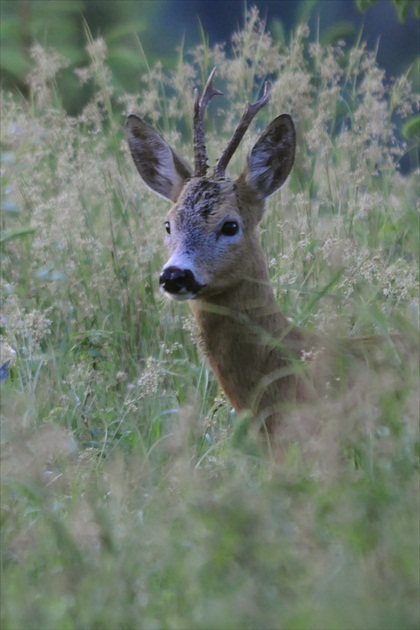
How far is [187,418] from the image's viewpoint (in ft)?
10.2

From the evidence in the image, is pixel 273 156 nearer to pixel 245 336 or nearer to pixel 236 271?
pixel 236 271

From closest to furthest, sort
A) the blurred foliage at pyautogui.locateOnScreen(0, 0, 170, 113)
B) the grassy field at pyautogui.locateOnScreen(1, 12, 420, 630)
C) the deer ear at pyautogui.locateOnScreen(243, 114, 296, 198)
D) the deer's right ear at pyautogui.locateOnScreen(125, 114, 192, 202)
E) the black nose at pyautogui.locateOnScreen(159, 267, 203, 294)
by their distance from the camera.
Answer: the grassy field at pyautogui.locateOnScreen(1, 12, 420, 630)
the black nose at pyautogui.locateOnScreen(159, 267, 203, 294)
the deer ear at pyautogui.locateOnScreen(243, 114, 296, 198)
the deer's right ear at pyautogui.locateOnScreen(125, 114, 192, 202)
the blurred foliage at pyautogui.locateOnScreen(0, 0, 170, 113)

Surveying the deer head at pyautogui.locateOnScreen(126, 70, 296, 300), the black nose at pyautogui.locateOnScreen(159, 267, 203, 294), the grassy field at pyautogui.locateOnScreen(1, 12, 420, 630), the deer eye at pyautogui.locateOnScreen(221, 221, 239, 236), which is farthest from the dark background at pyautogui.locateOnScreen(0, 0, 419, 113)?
the black nose at pyautogui.locateOnScreen(159, 267, 203, 294)

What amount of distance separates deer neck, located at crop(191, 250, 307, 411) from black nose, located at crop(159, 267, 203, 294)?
13cm

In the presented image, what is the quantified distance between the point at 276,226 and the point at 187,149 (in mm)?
1094

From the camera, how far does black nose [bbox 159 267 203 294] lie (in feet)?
13.8

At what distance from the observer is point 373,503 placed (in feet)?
8.46

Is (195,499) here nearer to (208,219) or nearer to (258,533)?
(258,533)

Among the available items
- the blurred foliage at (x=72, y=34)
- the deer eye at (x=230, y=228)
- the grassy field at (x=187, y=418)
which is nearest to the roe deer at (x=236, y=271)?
the deer eye at (x=230, y=228)

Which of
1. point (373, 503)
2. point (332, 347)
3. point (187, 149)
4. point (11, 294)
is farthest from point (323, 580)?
point (187, 149)

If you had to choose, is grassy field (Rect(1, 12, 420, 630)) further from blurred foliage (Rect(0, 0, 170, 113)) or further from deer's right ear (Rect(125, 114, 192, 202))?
blurred foliage (Rect(0, 0, 170, 113))

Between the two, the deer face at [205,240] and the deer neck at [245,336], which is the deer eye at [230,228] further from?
the deer neck at [245,336]

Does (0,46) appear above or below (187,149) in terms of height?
above

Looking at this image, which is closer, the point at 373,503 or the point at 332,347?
the point at 373,503
